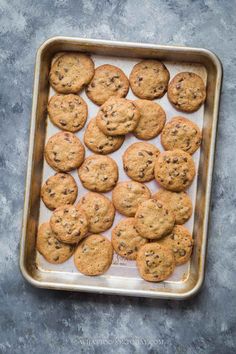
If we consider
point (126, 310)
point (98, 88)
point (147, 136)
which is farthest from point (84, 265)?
point (98, 88)

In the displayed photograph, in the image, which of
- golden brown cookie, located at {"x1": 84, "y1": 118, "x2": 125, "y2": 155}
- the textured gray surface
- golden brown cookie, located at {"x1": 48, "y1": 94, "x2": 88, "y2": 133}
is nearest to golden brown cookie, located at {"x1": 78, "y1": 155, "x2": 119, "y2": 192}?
golden brown cookie, located at {"x1": 84, "y1": 118, "x2": 125, "y2": 155}

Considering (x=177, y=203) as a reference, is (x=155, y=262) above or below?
below

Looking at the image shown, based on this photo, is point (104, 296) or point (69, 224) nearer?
point (69, 224)

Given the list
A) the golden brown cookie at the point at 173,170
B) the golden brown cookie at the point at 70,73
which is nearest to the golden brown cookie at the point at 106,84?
the golden brown cookie at the point at 70,73

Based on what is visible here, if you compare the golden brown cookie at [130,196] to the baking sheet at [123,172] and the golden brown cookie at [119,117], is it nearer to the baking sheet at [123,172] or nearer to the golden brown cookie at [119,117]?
the baking sheet at [123,172]

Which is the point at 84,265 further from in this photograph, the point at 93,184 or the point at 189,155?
the point at 189,155

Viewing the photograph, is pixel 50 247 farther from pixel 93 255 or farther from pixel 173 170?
pixel 173 170

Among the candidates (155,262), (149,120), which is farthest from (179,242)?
(149,120)

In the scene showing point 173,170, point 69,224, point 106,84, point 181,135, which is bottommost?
point 69,224

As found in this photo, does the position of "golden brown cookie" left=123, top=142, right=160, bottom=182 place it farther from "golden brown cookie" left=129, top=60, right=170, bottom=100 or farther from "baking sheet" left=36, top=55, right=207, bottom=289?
"golden brown cookie" left=129, top=60, right=170, bottom=100
